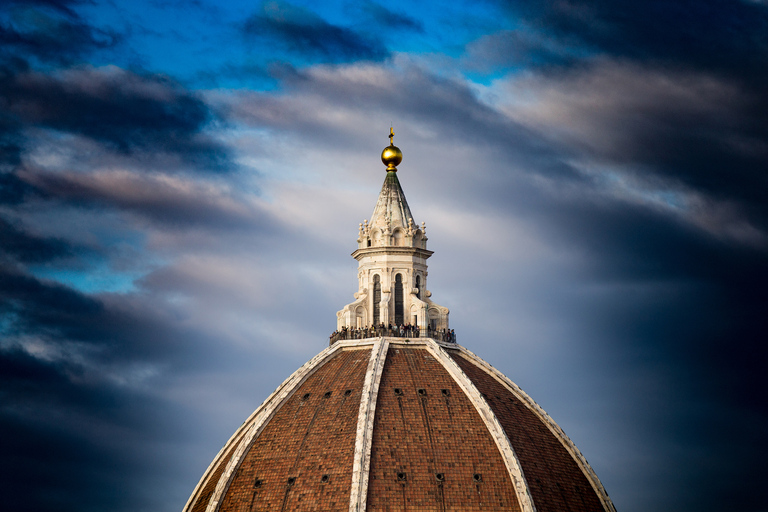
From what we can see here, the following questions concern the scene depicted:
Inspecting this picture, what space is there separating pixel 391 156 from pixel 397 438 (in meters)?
23.2

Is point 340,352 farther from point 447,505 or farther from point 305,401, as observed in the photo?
point 447,505

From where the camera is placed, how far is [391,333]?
10769 centimetres

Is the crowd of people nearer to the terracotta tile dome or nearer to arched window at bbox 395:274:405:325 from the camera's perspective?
the terracotta tile dome

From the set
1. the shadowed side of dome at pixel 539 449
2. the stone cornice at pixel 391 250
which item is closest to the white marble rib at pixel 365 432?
the shadowed side of dome at pixel 539 449

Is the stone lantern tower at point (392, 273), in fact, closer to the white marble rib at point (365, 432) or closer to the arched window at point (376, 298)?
the arched window at point (376, 298)

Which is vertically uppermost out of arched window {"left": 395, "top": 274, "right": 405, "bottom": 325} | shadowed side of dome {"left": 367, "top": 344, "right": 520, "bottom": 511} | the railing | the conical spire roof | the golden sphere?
the golden sphere

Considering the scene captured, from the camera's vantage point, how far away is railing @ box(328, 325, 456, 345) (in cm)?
10769

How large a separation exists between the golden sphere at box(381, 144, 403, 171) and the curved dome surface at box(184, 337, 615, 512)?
44.3 feet

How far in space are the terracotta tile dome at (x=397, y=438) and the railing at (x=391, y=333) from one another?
0.29 feet

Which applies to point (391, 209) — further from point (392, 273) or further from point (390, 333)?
point (390, 333)

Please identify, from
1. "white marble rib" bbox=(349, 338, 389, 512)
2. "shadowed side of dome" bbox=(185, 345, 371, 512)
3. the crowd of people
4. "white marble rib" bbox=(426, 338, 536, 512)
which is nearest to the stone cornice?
the crowd of people

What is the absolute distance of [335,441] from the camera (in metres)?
97.9

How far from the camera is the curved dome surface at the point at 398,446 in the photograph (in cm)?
9569

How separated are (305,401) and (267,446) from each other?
377 cm
